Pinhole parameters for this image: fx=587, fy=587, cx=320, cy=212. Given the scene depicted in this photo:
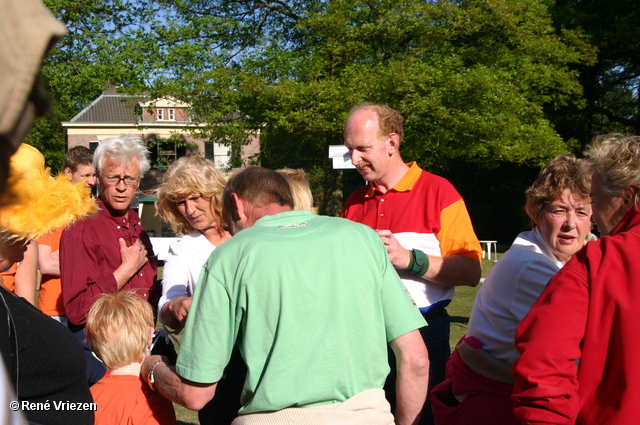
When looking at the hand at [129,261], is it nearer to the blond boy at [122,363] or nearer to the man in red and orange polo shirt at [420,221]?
the blond boy at [122,363]

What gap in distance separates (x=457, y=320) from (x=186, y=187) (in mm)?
5744

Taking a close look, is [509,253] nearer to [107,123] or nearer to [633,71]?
[633,71]

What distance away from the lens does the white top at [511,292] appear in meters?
2.27

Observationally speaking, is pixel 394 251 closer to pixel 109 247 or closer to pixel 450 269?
pixel 450 269

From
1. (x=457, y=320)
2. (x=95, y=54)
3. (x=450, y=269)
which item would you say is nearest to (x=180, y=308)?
(x=450, y=269)

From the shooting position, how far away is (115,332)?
112 inches

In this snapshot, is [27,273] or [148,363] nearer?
[148,363]

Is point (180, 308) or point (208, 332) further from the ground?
point (208, 332)

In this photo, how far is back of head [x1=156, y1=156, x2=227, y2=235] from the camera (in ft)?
10.8

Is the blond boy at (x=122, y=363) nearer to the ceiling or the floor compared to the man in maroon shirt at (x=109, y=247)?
nearer to the floor

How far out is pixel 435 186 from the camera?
10.4ft

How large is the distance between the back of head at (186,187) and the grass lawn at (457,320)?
2041 mm

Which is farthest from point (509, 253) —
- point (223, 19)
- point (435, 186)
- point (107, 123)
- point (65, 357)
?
point (107, 123)

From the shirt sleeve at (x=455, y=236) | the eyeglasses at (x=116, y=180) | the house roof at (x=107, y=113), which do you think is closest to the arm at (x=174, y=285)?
the eyeglasses at (x=116, y=180)
